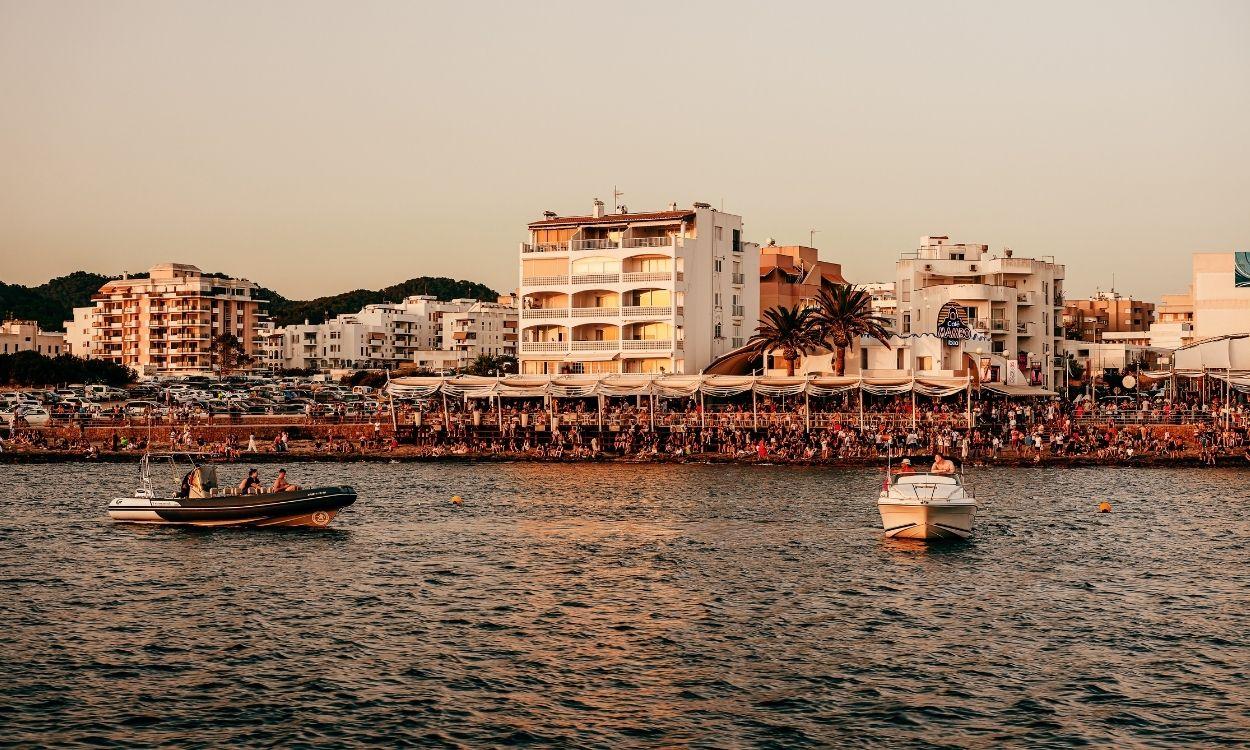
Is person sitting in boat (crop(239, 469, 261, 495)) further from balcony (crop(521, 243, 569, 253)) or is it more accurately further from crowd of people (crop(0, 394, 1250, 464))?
balcony (crop(521, 243, 569, 253))

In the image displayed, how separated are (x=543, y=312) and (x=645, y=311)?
330 inches

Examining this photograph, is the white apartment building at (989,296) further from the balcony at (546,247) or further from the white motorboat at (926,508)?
the white motorboat at (926,508)

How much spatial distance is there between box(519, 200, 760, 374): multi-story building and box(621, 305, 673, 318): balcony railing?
3.0 inches

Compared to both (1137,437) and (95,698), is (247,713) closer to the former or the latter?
(95,698)

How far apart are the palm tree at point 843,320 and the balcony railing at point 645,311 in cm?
1212

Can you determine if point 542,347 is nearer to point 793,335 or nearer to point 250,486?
point 793,335

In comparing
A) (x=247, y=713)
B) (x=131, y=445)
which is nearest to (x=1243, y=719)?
(x=247, y=713)

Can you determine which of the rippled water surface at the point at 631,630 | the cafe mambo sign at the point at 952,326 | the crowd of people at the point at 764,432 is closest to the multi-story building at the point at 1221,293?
the crowd of people at the point at 764,432

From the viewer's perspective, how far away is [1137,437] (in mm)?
84438

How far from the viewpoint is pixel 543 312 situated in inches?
4104

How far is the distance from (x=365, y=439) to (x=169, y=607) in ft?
201

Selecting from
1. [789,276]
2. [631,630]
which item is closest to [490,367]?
[789,276]

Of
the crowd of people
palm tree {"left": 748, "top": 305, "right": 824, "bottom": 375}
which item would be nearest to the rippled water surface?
the crowd of people

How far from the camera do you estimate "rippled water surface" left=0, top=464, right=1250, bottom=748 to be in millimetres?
24984
